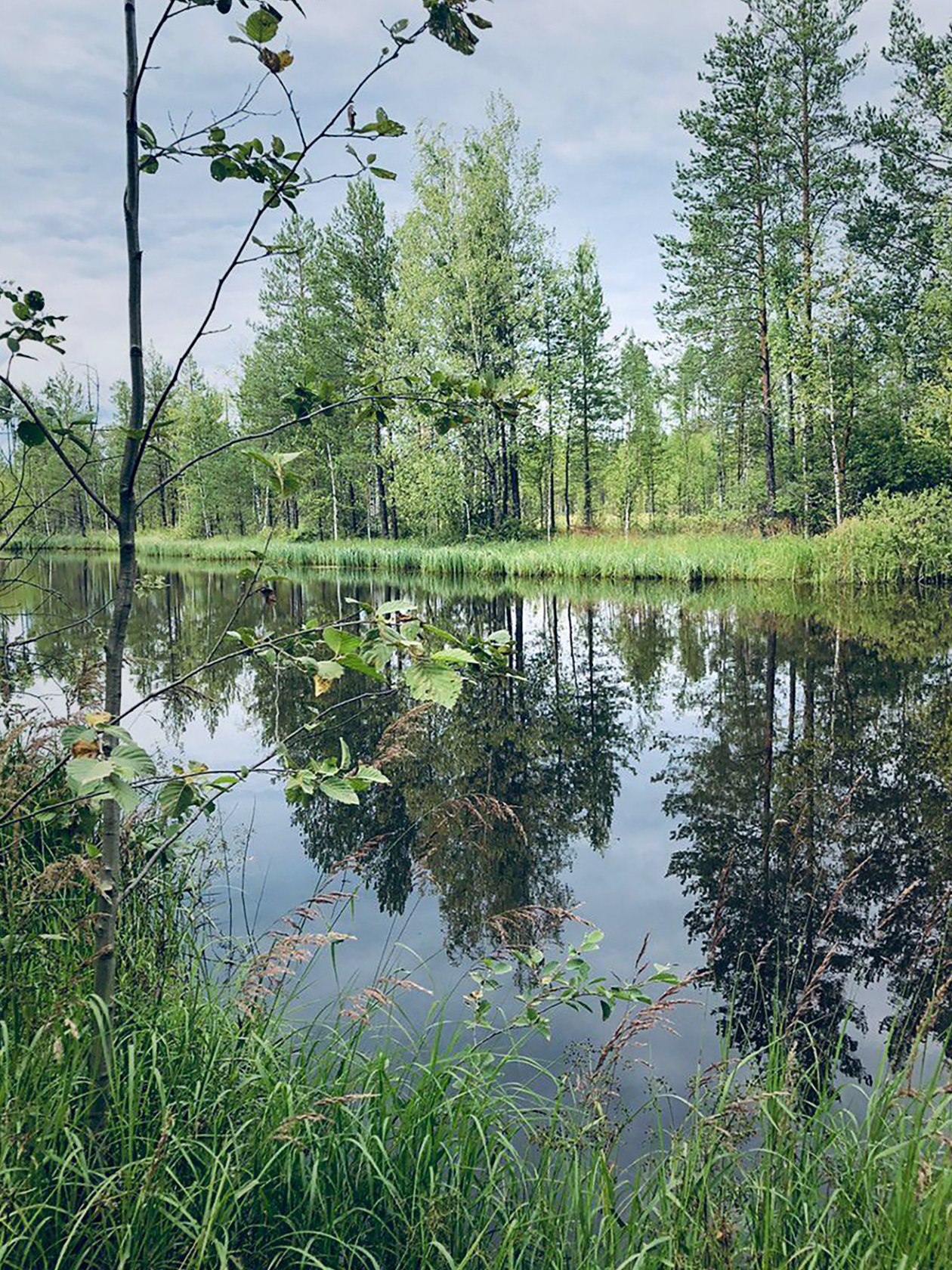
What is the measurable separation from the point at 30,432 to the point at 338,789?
0.93 meters

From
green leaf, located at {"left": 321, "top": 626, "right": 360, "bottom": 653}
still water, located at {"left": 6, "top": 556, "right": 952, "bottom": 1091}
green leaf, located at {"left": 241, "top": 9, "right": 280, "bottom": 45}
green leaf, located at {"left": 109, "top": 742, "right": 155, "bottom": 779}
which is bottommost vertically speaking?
still water, located at {"left": 6, "top": 556, "right": 952, "bottom": 1091}

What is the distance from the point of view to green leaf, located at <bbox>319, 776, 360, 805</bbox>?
1430 mm

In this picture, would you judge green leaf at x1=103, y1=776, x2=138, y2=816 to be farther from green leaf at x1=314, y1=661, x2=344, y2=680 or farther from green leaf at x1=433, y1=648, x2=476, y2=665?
green leaf at x1=433, y1=648, x2=476, y2=665

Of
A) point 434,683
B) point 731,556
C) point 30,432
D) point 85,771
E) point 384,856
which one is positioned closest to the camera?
point 85,771

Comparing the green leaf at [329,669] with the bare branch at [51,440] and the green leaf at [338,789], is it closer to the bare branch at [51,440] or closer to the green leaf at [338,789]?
the green leaf at [338,789]

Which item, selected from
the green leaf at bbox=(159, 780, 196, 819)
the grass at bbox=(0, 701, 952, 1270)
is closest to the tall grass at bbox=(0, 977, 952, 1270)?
the grass at bbox=(0, 701, 952, 1270)

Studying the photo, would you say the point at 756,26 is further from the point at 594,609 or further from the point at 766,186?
the point at 594,609

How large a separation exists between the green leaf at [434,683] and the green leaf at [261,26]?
120 centimetres

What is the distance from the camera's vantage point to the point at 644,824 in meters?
5.21

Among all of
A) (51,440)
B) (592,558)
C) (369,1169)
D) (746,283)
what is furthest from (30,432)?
(746,283)

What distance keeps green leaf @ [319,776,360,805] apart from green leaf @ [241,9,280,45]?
Answer: 4.65 ft

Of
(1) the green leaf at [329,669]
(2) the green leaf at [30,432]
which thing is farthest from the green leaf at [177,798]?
(2) the green leaf at [30,432]

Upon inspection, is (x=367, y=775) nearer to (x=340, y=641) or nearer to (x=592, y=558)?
(x=340, y=641)

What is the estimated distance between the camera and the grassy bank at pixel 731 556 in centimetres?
1722
